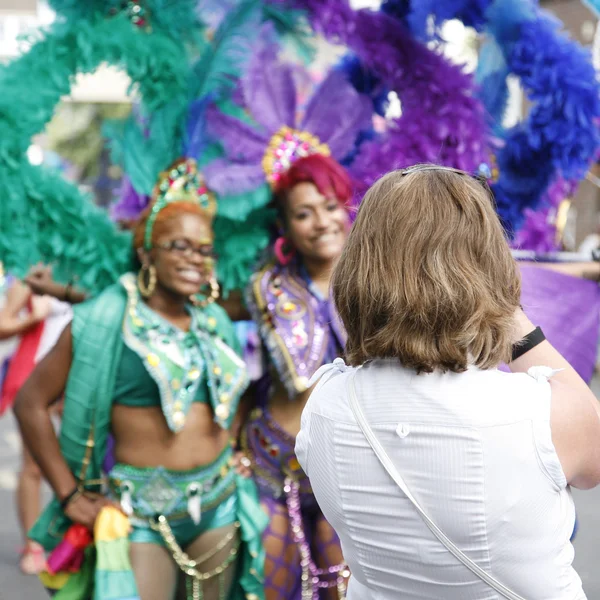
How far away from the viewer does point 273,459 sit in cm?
287

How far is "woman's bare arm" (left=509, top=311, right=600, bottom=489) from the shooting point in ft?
4.25

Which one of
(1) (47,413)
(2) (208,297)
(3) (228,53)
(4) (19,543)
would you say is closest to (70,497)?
(1) (47,413)

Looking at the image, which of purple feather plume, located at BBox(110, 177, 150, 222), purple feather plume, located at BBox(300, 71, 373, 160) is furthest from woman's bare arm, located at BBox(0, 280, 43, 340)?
purple feather plume, located at BBox(300, 71, 373, 160)

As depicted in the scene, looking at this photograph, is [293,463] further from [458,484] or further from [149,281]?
[458,484]

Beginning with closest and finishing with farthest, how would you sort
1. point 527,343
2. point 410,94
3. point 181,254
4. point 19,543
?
point 527,343, point 181,254, point 410,94, point 19,543

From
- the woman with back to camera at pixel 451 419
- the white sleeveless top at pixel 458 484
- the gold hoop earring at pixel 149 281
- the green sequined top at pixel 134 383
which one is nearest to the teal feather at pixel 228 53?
the gold hoop earring at pixel 149 281

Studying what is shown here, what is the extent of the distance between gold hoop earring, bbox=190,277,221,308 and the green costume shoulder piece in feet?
0.77

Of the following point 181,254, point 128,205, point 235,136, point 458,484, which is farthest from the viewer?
point 128,205

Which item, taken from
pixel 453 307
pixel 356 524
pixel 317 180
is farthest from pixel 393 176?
pixel 317 180

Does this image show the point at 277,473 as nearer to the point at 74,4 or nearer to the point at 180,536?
the point at 180,536

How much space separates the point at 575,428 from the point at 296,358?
156 centimetres

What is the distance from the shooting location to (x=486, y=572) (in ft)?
4.31

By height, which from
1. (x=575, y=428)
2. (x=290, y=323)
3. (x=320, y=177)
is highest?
(x=575, y=428)

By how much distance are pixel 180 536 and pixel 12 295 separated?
2276 mm
